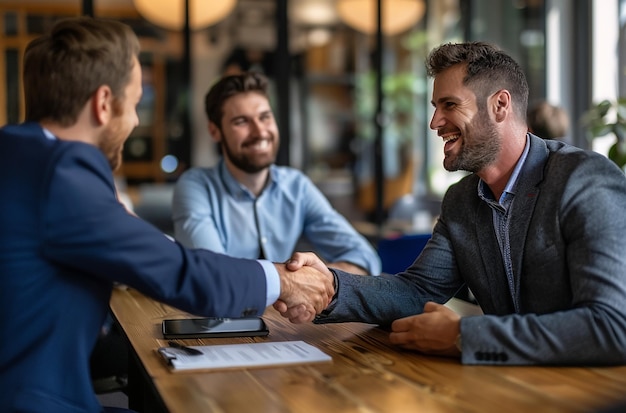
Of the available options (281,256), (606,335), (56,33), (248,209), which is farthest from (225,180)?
(606,335)

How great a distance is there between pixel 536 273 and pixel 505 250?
A: 0.11 meters

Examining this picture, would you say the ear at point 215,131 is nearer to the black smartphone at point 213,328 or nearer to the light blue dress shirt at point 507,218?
the black smartphone at point 213,328

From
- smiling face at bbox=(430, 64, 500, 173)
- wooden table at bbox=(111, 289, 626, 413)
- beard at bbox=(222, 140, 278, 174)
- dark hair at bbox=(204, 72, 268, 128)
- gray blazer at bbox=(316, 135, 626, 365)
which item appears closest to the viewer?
wooden table at bbox=(111, 289, 626, 413)

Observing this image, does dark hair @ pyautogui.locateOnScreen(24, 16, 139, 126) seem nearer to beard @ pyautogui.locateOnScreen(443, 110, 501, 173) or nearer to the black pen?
the black pen

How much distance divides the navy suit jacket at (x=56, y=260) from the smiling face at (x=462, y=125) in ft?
3.05

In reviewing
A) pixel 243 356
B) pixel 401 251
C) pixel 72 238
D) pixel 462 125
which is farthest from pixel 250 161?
pixel 72 238

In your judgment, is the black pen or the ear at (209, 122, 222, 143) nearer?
the black pen

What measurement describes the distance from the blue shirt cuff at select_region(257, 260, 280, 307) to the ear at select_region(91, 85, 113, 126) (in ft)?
1.48

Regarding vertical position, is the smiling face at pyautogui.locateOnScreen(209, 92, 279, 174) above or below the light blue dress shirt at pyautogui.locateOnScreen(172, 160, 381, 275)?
above

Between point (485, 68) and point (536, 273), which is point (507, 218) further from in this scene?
point (485, 68)

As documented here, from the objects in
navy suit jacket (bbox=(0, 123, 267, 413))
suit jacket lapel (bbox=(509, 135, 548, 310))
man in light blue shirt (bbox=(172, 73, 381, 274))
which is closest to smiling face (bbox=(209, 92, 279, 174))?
man in light blue shirt (bbox=(172, 73, 381, 274))

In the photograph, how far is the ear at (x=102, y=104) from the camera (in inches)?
60.0

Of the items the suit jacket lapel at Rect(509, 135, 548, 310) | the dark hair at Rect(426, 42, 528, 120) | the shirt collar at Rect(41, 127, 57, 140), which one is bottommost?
the suit jacket lapel at Rect(509, 135, 548, 310)

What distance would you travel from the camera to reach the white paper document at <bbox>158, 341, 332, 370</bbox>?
1606 millimetres
